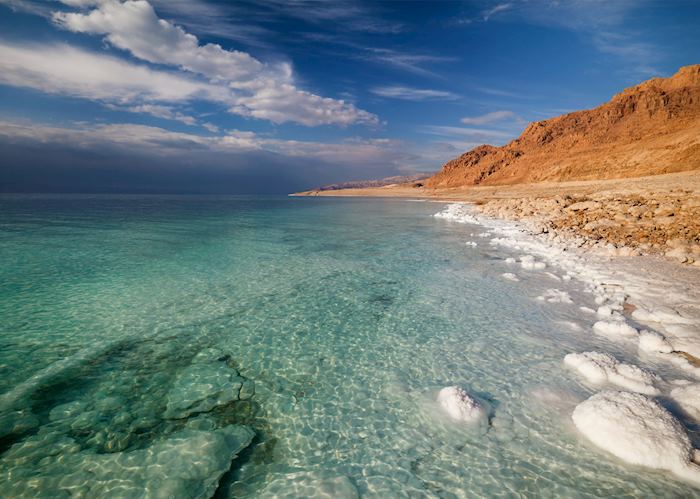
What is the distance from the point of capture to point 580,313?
9.02 m

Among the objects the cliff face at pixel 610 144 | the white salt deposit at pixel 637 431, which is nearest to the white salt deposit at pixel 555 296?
the white salt deposit at pixel 637 431

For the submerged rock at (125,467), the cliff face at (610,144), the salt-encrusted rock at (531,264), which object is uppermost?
the cliff face at (610,144)

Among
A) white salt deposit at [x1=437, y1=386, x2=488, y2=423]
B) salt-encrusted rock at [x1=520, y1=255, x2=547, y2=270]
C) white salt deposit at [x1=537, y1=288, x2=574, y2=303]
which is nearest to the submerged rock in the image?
white salt deposit at [x1=437, y1=386, x2=488, y2=423]

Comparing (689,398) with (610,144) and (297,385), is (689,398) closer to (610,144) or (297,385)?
(297,385)

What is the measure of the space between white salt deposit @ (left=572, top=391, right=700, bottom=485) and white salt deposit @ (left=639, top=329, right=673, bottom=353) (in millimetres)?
2723

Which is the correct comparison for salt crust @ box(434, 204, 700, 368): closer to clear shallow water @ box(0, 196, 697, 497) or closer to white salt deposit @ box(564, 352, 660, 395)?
clear shallow water @ box(0, 196, 697, 497)

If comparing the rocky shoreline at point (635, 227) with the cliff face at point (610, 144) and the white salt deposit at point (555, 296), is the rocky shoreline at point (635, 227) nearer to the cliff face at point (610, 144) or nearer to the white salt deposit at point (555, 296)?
the white salt deposit at point (555, 296)

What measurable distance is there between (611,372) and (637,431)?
1.84 metres

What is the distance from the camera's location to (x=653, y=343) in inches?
272

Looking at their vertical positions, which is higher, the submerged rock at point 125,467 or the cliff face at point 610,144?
the cliff face at point 610,144

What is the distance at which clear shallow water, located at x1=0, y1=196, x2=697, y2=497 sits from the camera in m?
4.26

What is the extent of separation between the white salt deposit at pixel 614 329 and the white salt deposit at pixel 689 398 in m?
2.20

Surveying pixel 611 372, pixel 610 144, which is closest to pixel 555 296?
pixel 611 372

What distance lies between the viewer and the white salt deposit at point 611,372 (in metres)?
5.67
